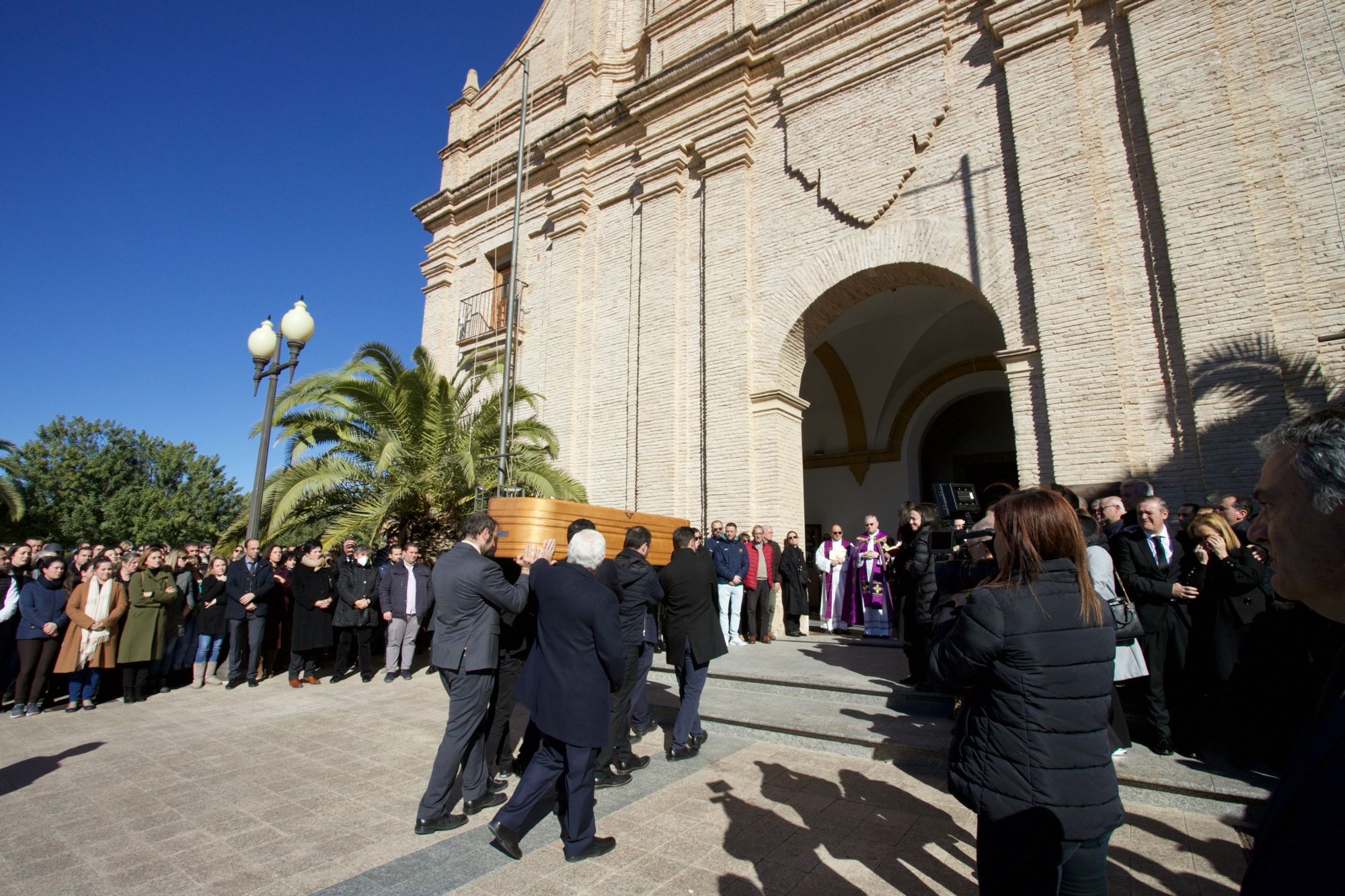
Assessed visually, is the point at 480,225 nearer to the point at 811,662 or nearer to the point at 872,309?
the point at 872,309

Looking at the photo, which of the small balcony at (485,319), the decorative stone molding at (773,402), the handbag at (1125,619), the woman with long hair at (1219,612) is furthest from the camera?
the small balcony at (485,319)

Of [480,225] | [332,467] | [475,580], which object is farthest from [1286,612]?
[480,225]

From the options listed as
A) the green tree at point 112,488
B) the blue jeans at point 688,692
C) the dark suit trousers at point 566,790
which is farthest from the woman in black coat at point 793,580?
the green tree at point 112,488

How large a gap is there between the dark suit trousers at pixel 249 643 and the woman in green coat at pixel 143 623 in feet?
Answer: 2.41

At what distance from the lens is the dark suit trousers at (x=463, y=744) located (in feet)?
12.6

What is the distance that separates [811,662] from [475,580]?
197 inches

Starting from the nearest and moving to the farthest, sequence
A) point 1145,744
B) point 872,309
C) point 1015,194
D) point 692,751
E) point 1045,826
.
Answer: point 1045,826 → point 1145,744 → point 692,751 → point 1015,194 → point 872,309

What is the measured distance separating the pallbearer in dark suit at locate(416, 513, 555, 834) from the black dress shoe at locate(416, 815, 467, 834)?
1cm

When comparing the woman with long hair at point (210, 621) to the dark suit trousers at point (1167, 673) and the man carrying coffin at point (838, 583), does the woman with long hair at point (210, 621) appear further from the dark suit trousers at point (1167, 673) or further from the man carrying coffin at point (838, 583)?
the dark suit trousers at point (1167, 673)

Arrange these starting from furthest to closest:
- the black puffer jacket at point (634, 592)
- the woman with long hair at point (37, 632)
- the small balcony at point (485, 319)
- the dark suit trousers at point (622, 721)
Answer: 1. the small balcony at point (485, 319)
2. the woman with long hair at point (37, 632)
3. the black puffer jacket at point (634, 592)
4. the dark suit trousers at point (622, 721)

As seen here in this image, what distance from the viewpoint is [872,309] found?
45.2 feet

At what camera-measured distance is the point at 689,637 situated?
16.9ft

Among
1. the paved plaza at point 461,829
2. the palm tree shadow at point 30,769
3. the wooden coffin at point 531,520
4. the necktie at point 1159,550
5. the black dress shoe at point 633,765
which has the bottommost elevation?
the palm tree shadow at point 30,769

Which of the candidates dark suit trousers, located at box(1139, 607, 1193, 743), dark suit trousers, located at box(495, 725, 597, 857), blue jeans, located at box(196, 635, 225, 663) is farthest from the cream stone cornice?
blue jeans, located at box(196, 635, 225, 663)
